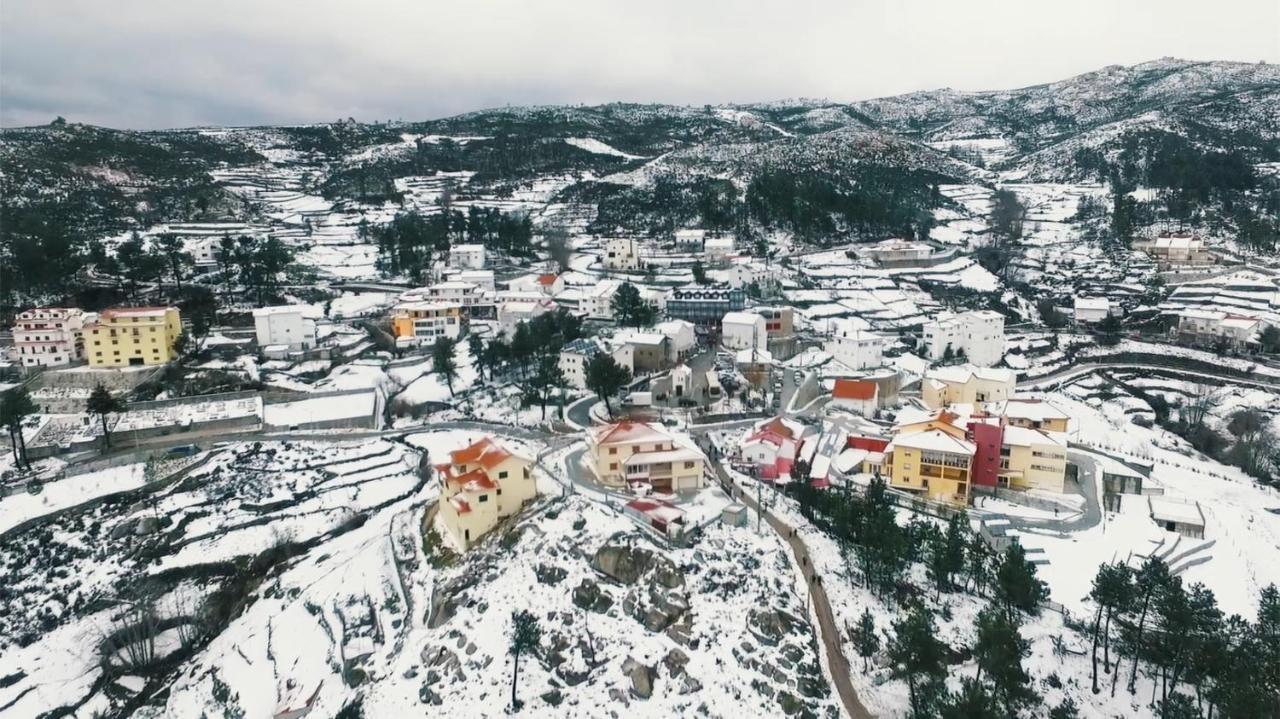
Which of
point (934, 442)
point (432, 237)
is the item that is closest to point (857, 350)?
point (934, 442)

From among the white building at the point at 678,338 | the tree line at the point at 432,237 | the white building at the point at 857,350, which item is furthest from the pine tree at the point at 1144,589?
the tree line at the point at 432,237

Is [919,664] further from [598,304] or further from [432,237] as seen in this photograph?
[432,237]

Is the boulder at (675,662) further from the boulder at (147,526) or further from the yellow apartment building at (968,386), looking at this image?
the yellow apartment building at (968,386)

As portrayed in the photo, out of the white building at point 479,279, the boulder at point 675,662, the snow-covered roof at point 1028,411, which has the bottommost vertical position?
the boulder at point 675,662

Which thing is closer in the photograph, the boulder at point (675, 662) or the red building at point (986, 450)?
the boulder at point (675, 662)

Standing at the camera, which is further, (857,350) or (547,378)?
(857,350)
